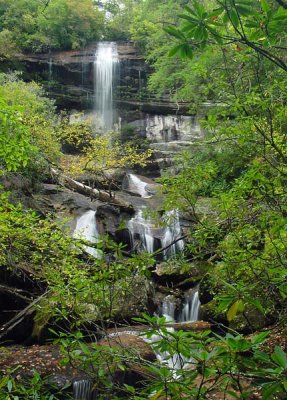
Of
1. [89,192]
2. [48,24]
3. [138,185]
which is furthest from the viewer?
[48,24]

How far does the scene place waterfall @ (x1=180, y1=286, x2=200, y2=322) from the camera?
11358 mm

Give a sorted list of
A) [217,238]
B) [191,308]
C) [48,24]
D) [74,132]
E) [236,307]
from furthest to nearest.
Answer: [48,24], [74,132], [191,308], [217,238], [236,307]

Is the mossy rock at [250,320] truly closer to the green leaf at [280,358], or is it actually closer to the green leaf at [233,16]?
the green leaf at [280,358]

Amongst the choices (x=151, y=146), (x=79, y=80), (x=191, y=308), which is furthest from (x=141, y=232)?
(x=79, y=80)

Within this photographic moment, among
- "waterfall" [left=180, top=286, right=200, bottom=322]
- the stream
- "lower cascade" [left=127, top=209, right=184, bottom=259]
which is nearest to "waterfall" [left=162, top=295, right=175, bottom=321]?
the stream

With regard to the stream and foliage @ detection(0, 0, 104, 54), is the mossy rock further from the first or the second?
foliage @ detection(0, 0, 104, 54)

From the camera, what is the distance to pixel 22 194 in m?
12.3

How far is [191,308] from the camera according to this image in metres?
11.6

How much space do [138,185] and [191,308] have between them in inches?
452

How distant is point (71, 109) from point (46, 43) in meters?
5.14

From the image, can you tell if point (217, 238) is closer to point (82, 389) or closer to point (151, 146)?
point (82, 389)

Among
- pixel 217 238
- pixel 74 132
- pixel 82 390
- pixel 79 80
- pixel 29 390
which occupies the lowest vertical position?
pixel 82 390

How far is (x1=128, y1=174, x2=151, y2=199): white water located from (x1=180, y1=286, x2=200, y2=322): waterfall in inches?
352

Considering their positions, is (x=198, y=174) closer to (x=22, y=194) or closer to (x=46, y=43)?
(x=22, y=194)
